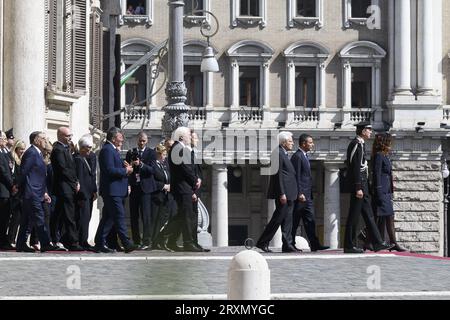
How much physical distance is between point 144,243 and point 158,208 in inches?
23.9

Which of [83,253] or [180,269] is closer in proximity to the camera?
[180,269]

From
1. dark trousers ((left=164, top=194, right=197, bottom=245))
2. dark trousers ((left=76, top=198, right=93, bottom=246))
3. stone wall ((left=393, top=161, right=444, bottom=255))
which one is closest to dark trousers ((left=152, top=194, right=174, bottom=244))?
dark trousers ((left=164, top=194, right=197, bottom=245))

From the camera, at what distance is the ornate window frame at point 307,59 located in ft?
273

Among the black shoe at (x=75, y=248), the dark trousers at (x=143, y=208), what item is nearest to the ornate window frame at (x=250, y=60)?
the dark trousers at (x=143, y=208)

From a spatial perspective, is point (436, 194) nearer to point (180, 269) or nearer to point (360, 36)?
point (360, 36)

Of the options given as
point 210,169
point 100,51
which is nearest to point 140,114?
point 210,169

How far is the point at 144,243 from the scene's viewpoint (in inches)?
1270

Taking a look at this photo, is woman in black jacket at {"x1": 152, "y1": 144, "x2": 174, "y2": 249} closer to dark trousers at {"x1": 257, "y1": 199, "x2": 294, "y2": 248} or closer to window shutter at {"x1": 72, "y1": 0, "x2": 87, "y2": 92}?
dark trousers at {"x1": 257, "y1": 199, "x2": 294, "y2": 248}

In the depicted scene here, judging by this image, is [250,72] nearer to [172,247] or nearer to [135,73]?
[135,73]

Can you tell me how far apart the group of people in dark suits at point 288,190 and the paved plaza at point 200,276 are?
1.84m

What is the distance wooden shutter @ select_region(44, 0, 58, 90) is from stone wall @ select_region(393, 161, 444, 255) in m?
43.5

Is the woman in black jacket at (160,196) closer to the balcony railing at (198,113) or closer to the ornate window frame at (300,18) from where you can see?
the balcony railing at (198,113)

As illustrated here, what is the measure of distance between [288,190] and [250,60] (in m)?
52.7

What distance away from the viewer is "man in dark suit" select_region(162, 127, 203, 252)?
100ft
